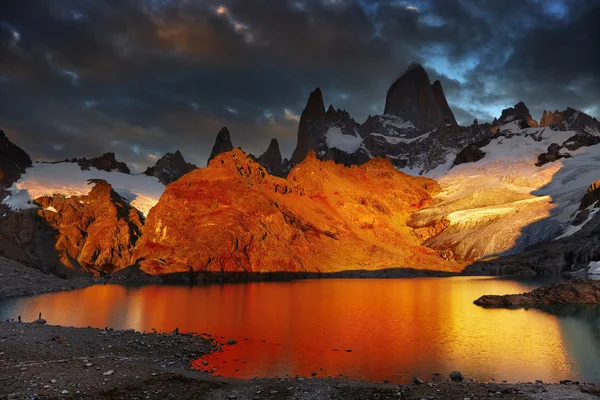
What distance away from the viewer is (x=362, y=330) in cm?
5306

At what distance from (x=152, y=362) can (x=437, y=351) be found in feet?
A: 78.9

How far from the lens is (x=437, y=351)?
41750 millimetres

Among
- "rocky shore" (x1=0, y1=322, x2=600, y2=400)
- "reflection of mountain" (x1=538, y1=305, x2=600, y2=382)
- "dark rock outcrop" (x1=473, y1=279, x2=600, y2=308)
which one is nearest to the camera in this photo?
"rocky shore" (x1=0, y1=322, x2=600, y2=400)

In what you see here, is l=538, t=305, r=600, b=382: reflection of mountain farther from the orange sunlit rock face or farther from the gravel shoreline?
the orange sunlit rock face

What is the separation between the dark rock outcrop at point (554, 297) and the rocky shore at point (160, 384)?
4938 cm

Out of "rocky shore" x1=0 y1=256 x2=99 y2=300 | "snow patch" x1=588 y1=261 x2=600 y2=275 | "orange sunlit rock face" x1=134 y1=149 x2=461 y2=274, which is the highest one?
"orange sunlit rock face" x1=134 y1=149 x2=461 y2=274

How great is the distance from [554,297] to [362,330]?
42447 millimetres

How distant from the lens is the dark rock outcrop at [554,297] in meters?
76.2

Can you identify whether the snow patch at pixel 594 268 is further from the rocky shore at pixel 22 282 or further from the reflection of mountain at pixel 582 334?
the rocky shore at pixel 22 282

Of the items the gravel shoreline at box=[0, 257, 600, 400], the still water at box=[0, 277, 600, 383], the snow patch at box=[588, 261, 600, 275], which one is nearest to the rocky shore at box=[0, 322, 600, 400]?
the gravel shoreline at box=[0, 257, 600, 400]

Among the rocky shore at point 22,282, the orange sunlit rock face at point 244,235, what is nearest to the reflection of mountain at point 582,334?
the rocky shore at point 22,282

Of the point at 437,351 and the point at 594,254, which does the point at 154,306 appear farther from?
the point at 594,254

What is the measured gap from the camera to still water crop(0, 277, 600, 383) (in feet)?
117

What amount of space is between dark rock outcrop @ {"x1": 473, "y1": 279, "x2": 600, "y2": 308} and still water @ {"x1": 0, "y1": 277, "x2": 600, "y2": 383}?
4.35 meters
